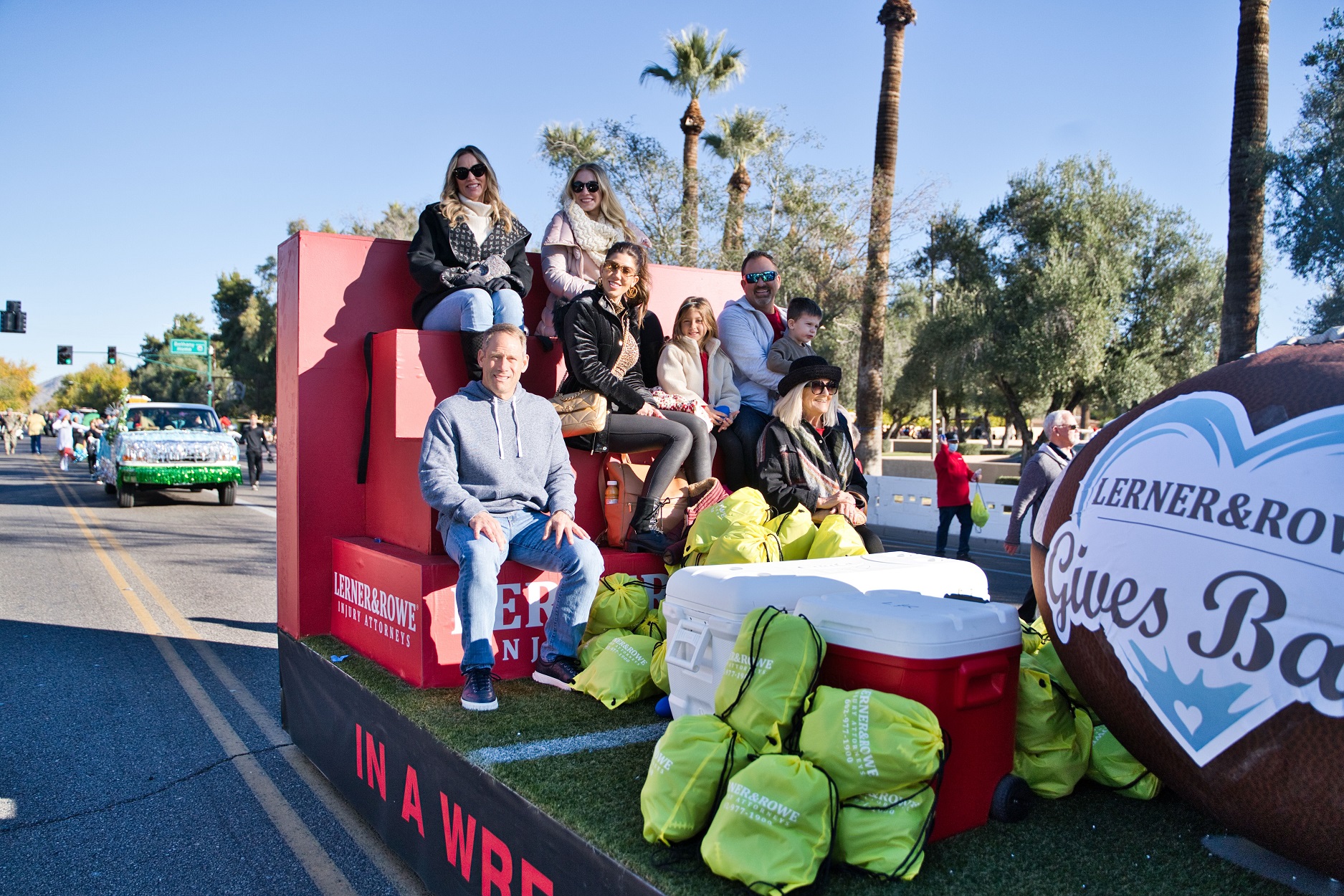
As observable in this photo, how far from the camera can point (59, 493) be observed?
21.1 metres

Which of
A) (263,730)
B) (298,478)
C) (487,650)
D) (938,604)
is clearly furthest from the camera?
(263,730)

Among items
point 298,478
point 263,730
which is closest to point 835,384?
point 298,478

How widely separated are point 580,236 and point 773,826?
368 centimetres

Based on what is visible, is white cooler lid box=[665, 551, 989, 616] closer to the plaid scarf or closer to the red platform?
the plaid scarf

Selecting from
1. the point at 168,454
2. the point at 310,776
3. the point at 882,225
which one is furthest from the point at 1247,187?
the point at 168,454

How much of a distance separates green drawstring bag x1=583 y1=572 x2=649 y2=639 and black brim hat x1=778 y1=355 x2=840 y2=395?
1.28 m

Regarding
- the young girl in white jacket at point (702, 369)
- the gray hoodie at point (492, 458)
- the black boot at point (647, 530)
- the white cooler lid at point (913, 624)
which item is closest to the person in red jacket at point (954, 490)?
the young girl in white jacket at point (702, 369)

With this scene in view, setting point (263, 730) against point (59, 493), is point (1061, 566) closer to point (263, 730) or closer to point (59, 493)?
point (263, 730)

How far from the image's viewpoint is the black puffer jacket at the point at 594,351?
15.2ft

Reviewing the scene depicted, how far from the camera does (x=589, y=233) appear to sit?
5.06 meters

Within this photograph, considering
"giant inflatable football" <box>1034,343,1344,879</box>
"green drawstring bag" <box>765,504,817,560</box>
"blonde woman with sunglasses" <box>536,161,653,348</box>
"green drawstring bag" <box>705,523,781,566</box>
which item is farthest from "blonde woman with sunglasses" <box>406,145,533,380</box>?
"giant inflatable football" <box>1034,343,1344,879</box>

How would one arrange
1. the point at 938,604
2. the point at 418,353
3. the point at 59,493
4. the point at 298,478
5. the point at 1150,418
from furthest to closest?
the point at 59,493
the point at 298,478
the point at 418,353
the point at 938,604
the point at 1150,418

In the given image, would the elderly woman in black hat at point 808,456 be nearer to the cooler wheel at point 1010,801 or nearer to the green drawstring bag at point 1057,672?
the green drawstring bag at point 1057,672

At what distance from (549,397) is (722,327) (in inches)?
45.3
